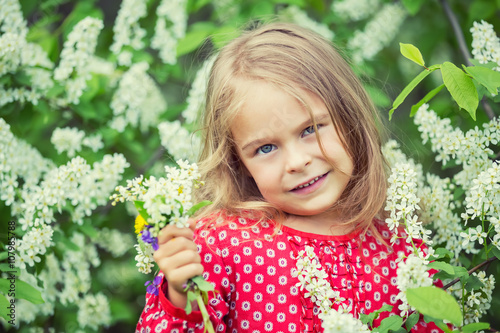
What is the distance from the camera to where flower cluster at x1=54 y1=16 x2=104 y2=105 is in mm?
2555

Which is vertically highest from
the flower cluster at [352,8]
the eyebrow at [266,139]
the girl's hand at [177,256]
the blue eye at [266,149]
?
the flower cluster at [352,8]

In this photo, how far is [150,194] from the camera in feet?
4.53

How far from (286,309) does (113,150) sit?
158 cm

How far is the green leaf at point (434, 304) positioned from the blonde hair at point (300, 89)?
602 millimetres

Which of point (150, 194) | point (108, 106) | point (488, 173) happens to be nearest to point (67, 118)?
point (108, 106)

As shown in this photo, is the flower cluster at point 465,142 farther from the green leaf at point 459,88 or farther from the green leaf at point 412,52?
the green leaf at point 412,52

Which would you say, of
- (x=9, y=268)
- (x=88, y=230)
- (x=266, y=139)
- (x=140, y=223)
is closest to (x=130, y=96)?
(x=88, y=230)

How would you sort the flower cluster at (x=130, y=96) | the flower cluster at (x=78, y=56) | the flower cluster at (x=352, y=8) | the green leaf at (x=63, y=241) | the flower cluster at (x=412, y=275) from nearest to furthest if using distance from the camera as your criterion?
the flower cluster at (x=412, y=275)
the green leaf at (x=63, y=241)
the flower cluster at (x=78, y=56)
the flower cluster at (x=130, y=96)
the flower cluster at (x=352, y=8)

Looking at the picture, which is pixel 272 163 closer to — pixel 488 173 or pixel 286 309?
pixel 286 309

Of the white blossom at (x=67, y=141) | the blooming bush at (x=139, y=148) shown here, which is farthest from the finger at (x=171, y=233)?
the white blossom at (x=67, y=141)

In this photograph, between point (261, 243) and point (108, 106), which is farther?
point (108, 106)

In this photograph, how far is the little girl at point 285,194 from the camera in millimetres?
1821

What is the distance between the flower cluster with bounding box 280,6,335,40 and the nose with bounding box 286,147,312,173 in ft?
4.74

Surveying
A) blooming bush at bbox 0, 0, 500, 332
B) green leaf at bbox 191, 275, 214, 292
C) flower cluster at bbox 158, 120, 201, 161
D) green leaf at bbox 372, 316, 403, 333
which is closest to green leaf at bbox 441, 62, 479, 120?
blooming bush at bbox 0, 0, 500, 332
